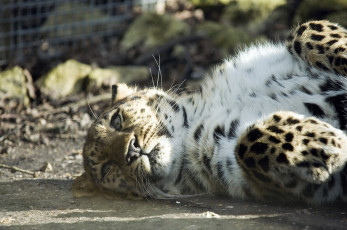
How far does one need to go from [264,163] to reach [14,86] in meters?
5.51

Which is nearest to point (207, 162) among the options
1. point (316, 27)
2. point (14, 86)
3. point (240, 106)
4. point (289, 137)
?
point (240, 106)

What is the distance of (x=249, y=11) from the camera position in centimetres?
1145

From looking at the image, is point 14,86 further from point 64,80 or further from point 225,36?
point 225,36

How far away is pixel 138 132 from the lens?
478 cm

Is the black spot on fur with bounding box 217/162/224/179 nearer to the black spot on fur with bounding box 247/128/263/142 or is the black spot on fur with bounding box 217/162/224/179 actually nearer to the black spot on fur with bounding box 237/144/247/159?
the black spot on fur with bounding box 237/144/247/159

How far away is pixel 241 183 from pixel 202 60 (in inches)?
218

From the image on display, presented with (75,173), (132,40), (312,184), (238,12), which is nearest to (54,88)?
(132,40)

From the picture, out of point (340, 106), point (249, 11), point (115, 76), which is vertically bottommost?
point (340, 106)

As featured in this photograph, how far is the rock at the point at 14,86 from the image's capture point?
8.58 meters

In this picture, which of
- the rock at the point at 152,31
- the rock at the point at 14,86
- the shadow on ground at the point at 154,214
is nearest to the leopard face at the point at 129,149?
the shadow on ground at the point at 154,214

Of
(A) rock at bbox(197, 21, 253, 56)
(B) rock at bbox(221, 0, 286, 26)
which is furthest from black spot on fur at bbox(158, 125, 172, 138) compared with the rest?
(B) rock at bbox(221, 0, 286, 26)

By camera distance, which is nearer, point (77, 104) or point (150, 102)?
point (150, 102)

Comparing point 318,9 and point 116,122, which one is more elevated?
point 318,9

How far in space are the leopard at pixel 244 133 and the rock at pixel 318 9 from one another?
15.7 feet
